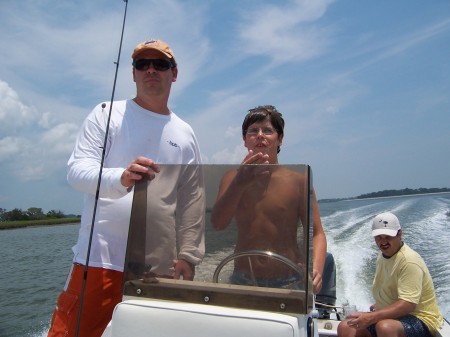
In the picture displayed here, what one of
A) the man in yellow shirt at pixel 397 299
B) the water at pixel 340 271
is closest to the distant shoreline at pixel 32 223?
the water at pixel 340 271

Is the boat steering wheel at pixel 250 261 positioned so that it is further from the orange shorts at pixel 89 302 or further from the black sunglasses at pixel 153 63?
the black sunglasses at pixel 153 63

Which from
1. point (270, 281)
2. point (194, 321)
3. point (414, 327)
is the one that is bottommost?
point (414, 327)

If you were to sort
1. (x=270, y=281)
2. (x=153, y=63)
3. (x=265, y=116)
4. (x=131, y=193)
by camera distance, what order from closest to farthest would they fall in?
(x=270, y=281), (x=131, y=193), (x=153, y=63), (x=265, y=116)

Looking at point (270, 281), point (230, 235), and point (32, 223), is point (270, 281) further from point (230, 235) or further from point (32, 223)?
point (32, 223)

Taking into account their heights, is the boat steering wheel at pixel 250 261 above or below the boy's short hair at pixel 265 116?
below

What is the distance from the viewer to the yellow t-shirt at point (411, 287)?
11.2ft

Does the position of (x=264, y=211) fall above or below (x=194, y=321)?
above

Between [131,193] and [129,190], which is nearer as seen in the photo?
[129,190]

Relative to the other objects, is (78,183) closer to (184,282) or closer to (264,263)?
(184,282)

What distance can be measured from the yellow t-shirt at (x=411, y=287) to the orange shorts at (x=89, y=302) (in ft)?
7.81

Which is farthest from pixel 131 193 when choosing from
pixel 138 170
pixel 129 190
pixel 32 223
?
pixel 32 223

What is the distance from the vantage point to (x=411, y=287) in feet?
11.2

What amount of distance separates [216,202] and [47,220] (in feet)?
159

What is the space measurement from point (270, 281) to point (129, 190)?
720 millimetres
